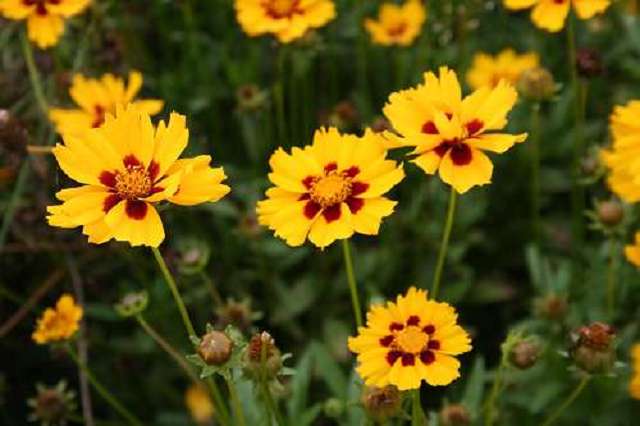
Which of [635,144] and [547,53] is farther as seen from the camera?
[547,53]

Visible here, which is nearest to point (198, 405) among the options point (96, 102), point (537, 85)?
point (96, 102)

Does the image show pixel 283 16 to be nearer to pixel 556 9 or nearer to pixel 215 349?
pixel 556 9

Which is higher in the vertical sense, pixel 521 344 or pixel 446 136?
pixel 446 136

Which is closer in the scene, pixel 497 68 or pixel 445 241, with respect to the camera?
pixel 445 241

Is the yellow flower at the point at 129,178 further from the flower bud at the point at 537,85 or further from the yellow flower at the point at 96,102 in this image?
the flower bud at the point at 537,85

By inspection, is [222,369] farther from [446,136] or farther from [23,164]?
[23,164]

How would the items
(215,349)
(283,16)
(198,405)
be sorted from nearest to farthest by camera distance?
(215,349)
(283,16)
(198,405)

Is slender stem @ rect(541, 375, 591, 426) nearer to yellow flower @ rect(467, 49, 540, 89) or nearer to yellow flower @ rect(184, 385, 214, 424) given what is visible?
yellow flower @ rect(184, 385, 214, 424)

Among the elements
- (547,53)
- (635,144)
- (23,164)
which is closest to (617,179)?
(635,144)
